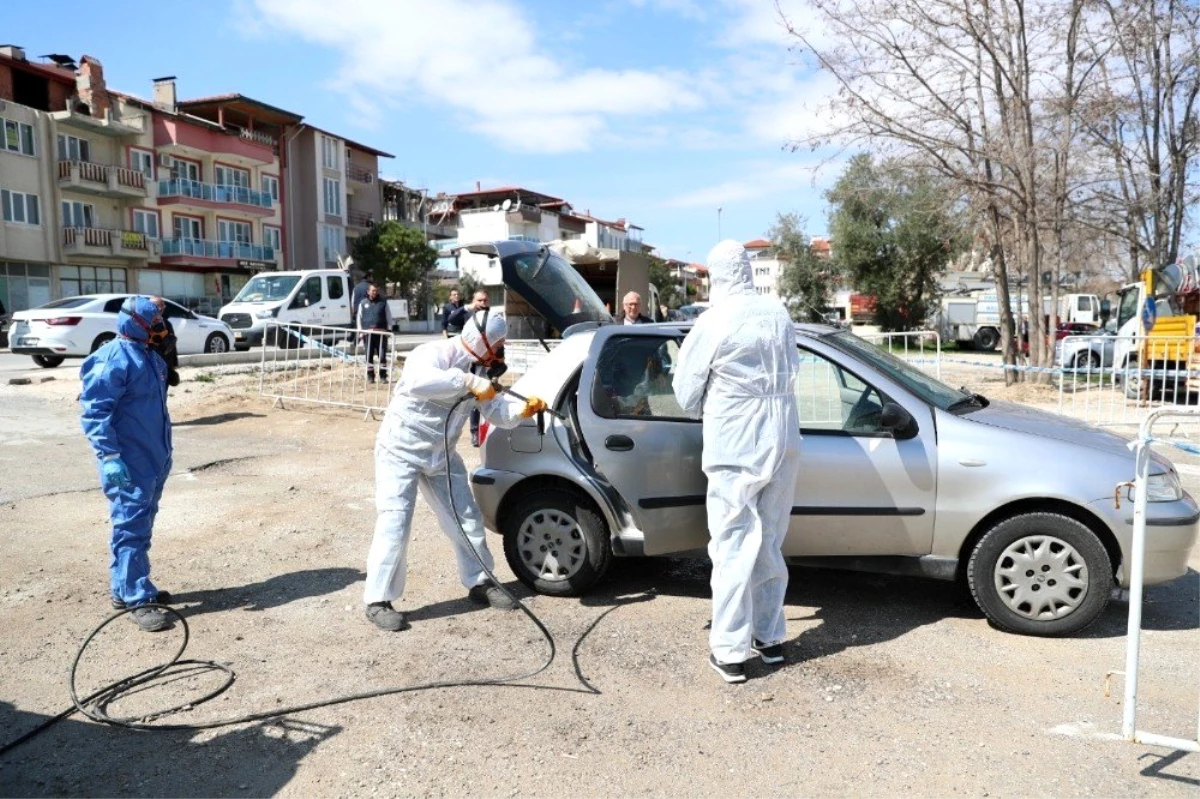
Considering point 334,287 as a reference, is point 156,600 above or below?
below

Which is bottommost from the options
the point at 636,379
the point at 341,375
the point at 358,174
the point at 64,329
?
the point at 341,375

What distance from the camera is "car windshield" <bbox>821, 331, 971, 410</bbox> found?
15.8 feet

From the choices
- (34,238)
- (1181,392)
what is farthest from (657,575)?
(34,238)

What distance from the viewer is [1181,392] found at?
15.0 meters

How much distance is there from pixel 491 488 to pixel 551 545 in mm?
483

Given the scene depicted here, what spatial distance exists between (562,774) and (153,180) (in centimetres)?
4651

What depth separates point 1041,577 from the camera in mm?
4402

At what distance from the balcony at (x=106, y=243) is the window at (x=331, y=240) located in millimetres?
14536

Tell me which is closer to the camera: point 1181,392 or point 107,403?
point 107,403

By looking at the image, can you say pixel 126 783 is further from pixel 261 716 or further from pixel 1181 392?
pixel 1181 392

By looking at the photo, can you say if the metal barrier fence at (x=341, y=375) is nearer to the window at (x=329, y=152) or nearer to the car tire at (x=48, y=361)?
the car tire at (x=48, y=361)

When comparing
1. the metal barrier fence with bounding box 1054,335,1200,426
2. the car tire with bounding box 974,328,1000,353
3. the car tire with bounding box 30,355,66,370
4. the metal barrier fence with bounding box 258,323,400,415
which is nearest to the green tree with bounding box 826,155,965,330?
the car tire with bounding box 974,328,1000,353

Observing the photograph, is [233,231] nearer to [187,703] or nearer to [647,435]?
[647,435]

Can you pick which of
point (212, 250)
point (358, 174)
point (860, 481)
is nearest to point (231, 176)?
point (212, 250)
